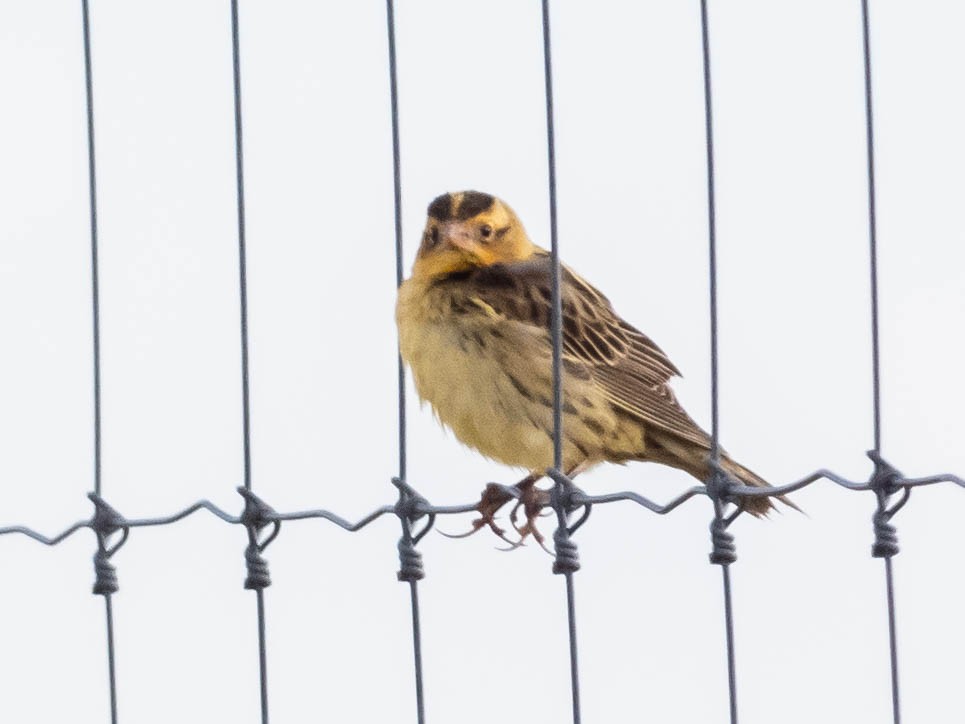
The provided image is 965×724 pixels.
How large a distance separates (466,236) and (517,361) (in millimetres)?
710

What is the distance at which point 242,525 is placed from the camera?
543 cm

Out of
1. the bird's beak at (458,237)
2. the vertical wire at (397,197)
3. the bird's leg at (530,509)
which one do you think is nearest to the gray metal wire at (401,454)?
the vertical wire at (397,197)

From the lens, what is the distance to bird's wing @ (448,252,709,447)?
764 cm

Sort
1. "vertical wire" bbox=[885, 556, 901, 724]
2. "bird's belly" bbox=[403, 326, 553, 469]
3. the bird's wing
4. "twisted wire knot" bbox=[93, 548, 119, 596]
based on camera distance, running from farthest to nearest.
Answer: the bird's wing, "bird's belly" bbox=[403, 326, 553, 469], "twisted wire knot" bbox=[93, 548, 119, 596], "vertical wire" bbox=[885, 556, 901, 724]

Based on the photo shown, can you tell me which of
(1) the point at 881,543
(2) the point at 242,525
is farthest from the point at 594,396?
(1) the point at 881,543

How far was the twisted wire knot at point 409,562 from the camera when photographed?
5195mm

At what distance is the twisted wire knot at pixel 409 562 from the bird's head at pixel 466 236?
2.61 m

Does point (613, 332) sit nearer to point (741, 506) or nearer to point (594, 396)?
point (594, 396)

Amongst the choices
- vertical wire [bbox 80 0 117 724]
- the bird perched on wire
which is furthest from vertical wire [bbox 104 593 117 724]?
the bird perched on wire

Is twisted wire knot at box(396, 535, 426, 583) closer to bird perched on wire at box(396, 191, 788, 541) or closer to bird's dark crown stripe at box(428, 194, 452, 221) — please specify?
bird perched on wire at box(396, 191, 788, 541)

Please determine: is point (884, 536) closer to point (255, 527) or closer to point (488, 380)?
point (255, 527)

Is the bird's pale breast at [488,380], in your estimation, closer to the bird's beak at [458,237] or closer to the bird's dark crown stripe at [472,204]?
the bird's beak at [458,237]

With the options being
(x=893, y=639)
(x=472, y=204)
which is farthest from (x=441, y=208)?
(x=893, y=639)

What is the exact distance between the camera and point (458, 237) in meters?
7.83
